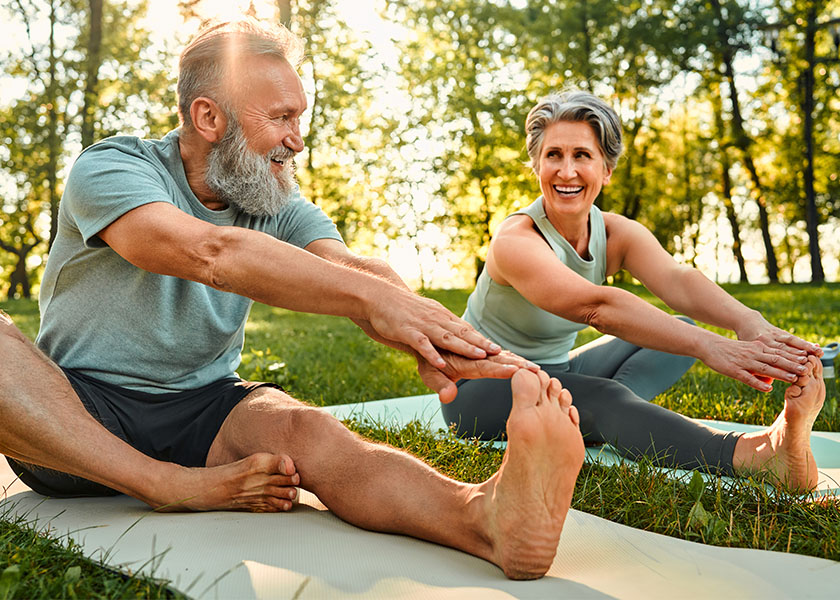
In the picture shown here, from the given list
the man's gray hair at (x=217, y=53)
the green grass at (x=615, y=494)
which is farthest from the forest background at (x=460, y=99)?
the man's gray hair at (x=217, y=53)

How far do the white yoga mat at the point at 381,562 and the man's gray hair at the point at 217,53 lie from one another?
52.0 inches

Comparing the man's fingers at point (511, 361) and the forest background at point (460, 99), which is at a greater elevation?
the forest background at point (460, 99)

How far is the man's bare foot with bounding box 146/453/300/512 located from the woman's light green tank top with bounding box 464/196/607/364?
1.44 m

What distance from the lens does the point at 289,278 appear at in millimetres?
1838

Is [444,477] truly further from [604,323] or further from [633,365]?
[633,365]

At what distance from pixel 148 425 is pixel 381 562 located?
0.94 metres

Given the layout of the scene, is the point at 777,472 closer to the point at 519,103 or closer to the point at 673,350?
the point at 673,350

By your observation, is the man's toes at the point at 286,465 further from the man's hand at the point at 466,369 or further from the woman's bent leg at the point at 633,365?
the woman's bent leg at the point at 633,365

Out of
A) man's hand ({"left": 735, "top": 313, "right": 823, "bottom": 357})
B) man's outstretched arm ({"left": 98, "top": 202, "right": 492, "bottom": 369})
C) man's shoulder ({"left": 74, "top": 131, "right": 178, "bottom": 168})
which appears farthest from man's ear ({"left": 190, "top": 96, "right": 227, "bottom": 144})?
man's hand ({"left": 735, "top": 313, "right": 823, "bottom": 357})

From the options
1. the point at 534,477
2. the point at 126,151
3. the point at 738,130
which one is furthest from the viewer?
the point at 738,130

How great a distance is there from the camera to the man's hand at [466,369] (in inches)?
66.9

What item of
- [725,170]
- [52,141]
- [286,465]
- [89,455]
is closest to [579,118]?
[286,465]

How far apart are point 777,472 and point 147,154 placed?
2.25 metres

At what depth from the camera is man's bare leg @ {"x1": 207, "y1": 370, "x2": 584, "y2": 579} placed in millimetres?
1611
